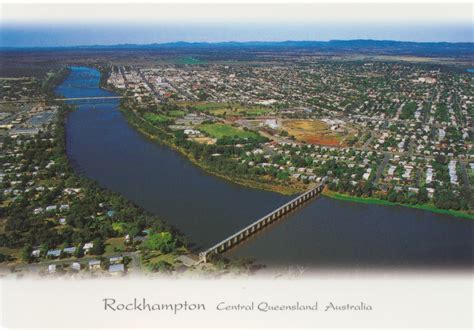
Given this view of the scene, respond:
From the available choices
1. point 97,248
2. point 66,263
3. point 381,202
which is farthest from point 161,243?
point 381,202

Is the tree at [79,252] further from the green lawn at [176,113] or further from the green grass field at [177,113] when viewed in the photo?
the green lawn at [176,113]

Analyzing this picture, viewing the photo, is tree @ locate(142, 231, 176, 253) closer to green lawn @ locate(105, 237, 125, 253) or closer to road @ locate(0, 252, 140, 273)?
road @ locate(0, 252, 140, 273)

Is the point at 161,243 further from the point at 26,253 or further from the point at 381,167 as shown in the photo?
the point at 381,167

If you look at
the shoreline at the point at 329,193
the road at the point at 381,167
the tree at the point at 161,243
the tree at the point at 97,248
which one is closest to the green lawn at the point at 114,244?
the tree at the point at 97,248

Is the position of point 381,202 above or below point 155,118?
below

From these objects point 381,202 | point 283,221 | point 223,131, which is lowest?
point 283,221

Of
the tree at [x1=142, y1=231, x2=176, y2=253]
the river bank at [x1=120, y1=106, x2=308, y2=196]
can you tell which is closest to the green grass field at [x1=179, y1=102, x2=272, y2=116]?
the river bank at [x1=120, y1=106, x2=308, y2=196]

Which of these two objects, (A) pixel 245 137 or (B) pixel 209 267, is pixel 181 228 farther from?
(A) pixel 245 137
